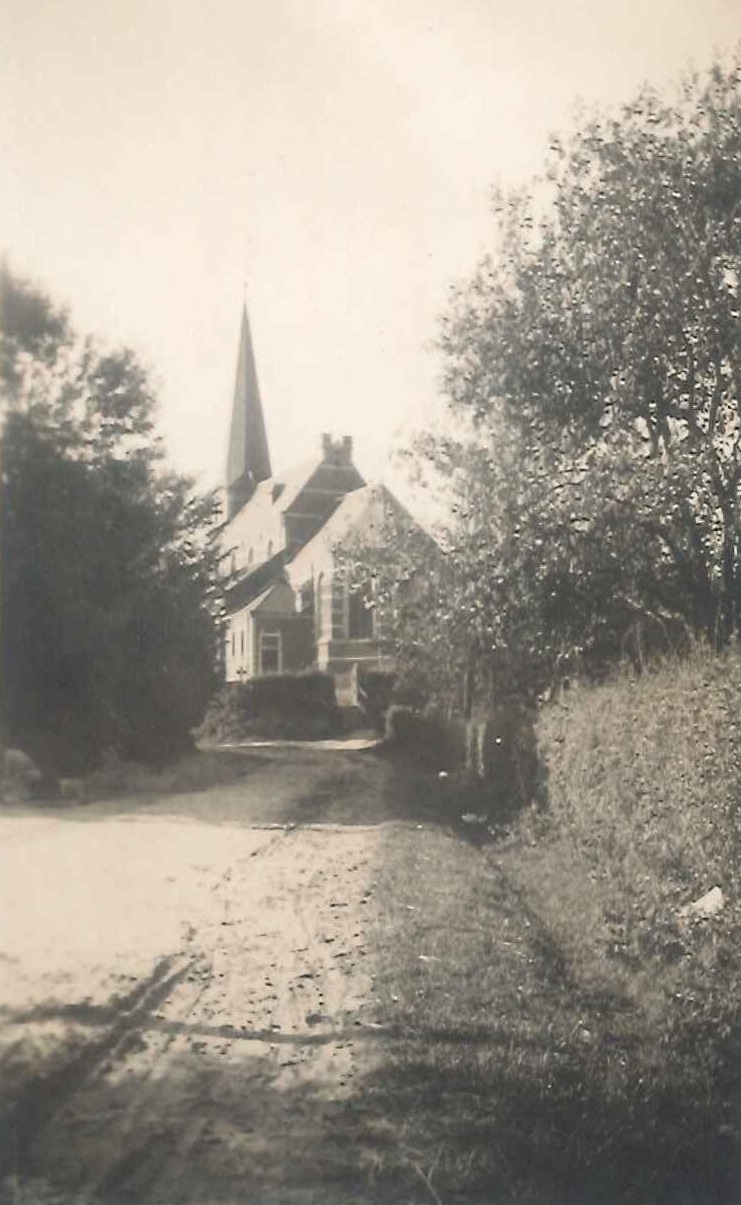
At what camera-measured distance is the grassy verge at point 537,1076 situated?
10.6 feet

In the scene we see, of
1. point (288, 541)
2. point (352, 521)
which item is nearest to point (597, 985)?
point (288, 541)

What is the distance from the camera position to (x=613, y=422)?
9508 millimetres

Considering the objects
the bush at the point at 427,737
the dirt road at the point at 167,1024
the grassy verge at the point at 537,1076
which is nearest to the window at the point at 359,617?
the bush at the point at 427,737

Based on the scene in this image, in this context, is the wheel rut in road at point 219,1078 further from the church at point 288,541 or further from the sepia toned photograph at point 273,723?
the church at point 288,541

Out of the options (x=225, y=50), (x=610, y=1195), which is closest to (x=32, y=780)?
(x=610, y=1195)

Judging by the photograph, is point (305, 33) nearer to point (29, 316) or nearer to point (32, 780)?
point (29, 316)

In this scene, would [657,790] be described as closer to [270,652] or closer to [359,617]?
[270,652]

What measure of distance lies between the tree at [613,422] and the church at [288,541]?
1.12m

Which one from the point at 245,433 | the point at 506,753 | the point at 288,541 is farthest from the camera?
the point at 506,753

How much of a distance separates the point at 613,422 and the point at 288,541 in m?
3.86

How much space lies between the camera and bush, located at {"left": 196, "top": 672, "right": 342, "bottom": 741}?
21.8 feet

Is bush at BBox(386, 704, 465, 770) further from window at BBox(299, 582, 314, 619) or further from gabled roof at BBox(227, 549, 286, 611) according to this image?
gabled roof at BBox(227, 549, 286, 611)

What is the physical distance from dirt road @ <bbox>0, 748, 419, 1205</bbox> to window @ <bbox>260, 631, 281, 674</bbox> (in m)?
1.03

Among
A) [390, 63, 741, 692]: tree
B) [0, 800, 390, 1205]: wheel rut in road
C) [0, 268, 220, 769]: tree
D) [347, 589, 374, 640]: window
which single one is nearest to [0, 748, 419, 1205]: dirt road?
[0, 800, 390, 1205]: wheel rut in road
